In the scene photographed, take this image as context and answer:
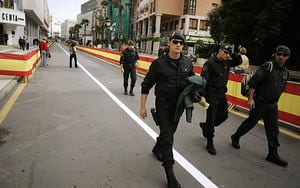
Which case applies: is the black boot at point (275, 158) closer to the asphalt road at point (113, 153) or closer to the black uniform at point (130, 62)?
the asphalt road at point (113, 153)

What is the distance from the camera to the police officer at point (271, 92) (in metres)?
4.69

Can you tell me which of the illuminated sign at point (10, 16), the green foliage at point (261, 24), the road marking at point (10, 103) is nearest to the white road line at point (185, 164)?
the road marking at point (10, 103)

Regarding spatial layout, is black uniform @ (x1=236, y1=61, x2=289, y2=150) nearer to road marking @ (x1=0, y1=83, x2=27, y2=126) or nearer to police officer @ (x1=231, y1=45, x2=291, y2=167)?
police officer @ (x1=231, y1=45, x2=291, y2=167)

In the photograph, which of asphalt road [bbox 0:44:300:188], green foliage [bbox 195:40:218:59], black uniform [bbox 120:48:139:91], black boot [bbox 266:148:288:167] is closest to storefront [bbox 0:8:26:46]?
green foliage [bbox 195:40:218:59]

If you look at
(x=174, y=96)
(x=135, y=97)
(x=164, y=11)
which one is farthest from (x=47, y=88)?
(x=164, y=11)

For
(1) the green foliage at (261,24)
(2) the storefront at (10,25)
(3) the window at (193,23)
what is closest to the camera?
(1) the green foliage at (261,24)

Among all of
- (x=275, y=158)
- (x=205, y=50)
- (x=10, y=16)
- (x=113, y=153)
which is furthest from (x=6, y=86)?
(x=10, y=16)

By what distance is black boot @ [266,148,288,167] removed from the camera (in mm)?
4750

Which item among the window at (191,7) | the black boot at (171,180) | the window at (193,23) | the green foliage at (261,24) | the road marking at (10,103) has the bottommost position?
the road marking at (10,103)

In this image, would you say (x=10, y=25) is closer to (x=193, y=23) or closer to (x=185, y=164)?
(x=193, y=23)

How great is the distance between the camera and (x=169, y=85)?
12.5ft

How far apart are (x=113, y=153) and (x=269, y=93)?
261 centimetres

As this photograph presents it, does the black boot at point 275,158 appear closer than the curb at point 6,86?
Yes

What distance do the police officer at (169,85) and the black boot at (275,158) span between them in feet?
6.44
